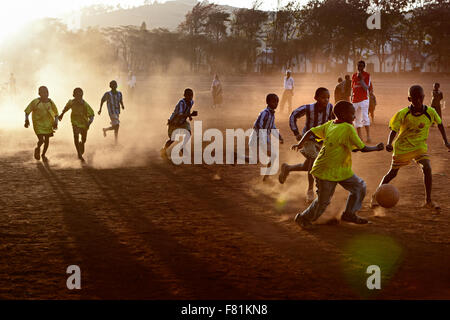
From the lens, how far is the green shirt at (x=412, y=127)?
24.8ft

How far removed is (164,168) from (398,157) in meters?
5.35

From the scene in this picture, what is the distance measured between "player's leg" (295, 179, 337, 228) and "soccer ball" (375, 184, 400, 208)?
1.05 metres

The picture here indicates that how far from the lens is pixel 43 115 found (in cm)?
1224

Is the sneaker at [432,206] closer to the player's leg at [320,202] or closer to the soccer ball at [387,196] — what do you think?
the soccer ball at [387,196]

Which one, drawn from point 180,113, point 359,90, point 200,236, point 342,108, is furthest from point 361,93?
point 200,236

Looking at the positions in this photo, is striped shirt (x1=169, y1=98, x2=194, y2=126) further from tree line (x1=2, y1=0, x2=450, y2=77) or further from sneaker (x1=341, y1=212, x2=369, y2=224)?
tree line (x1=2, y1=0, x2=450, y2=77)

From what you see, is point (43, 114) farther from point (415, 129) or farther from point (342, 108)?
point (415, 129)

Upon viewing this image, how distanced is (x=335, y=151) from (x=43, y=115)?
7856 mm

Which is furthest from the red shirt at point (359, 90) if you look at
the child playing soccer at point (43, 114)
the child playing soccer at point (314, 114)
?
Answer: the child playing soccer at point (43, 114)

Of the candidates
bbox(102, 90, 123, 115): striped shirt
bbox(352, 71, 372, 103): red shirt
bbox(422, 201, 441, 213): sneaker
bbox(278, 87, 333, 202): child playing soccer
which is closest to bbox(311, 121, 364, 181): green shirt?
bbox(278, 87, 333, 202): child playing soccer

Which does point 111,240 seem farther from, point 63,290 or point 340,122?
point 340,122

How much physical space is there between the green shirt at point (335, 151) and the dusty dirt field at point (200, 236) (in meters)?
0.74

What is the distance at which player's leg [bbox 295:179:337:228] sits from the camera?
21.9ft
